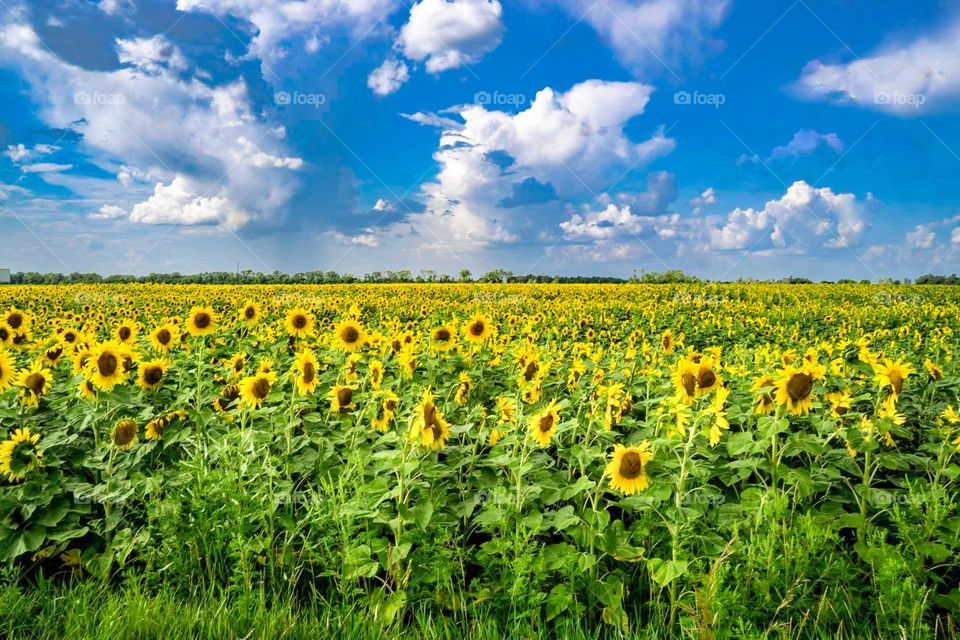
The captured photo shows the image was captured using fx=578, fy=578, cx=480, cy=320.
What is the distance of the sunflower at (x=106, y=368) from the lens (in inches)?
146

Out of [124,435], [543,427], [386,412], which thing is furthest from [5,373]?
[543,427]

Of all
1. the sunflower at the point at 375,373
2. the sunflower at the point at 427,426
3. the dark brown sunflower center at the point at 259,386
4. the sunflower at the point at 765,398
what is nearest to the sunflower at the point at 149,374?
the dark brown sunflower center at the point at 259,386

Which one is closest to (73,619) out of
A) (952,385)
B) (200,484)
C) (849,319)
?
(200,484)

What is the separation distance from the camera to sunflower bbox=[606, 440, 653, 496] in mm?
2721

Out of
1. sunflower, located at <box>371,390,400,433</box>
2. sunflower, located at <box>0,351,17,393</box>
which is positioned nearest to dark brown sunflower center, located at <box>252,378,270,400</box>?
sunflower, located at <box>371,390,400,433</box>

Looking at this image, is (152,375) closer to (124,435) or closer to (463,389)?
(124,435)

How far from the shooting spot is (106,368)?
3742mm

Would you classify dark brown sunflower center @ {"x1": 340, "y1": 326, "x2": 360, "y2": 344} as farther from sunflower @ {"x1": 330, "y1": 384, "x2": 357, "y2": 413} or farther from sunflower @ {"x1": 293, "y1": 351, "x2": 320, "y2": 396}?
sunflower @ {"x1": 330, "y1": 384, "x2": 357, "y2": 413}

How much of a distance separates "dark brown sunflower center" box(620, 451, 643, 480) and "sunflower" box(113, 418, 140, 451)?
295 centimetres

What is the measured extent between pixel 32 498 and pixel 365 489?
2086 millimetres

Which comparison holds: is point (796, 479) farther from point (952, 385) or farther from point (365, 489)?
point (952, 385)

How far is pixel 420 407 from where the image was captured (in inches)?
113

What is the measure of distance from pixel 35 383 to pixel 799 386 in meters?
4.74

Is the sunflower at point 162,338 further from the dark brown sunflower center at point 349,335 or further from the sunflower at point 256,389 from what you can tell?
the sunflower at point 256,389
